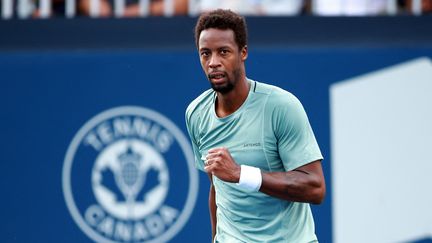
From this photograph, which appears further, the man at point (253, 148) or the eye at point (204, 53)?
the eye at point (204, 53)

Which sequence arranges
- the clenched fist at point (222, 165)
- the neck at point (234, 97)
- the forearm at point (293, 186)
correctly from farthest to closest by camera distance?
the neck at point (234, 97)
the forearm at point (293, 186)
the clenched fist at point (222, 165)

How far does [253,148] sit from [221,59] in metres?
0.39

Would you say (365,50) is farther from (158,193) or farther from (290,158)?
(290,158)

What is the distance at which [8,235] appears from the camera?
6.77 meters

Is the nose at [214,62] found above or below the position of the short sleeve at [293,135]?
above

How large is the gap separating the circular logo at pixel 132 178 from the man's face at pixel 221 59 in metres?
2.50

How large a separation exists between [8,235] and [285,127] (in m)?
3.27

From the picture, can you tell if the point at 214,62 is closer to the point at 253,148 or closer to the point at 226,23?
the point at 226,23

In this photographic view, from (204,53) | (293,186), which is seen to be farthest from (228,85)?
(293,186)

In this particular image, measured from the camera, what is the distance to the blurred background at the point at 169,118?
6.65 m

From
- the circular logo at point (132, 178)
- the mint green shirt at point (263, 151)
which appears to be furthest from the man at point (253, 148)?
the circular logo at point (132, 178)

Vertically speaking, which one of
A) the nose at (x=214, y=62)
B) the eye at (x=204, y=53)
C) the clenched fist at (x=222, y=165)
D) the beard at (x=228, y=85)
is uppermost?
the eye at (x=204, y=53)

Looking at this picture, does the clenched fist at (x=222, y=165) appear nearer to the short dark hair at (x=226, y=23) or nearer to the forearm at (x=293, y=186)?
the forearm at (x=293, y=186)

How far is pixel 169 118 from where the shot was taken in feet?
21.8
